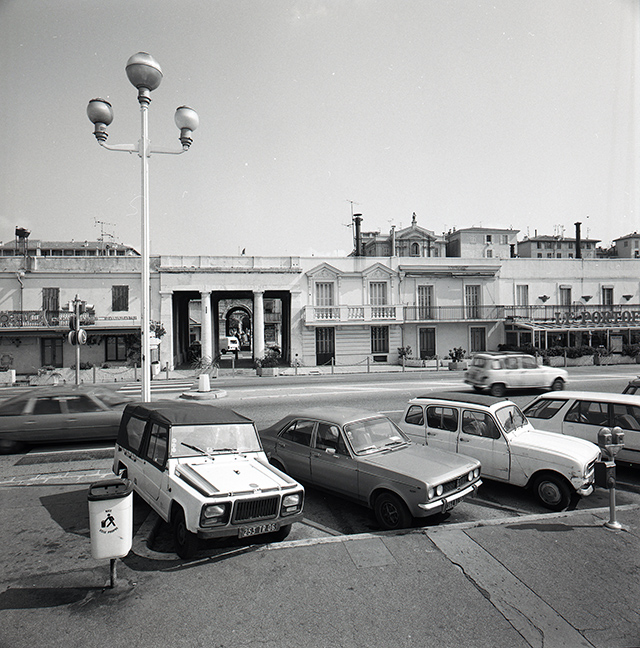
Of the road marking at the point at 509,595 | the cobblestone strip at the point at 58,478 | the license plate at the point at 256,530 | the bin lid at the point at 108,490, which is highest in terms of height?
the bin lid at the point at 108,490

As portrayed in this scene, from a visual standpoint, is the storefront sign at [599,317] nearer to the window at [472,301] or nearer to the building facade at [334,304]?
the building facade at [334,304]

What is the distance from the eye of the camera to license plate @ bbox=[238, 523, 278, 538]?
534 centimetres

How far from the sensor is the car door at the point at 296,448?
7.56m

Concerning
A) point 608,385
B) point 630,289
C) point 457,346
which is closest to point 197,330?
point 457,346

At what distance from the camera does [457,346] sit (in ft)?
119

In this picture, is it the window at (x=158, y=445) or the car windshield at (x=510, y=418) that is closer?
the window at (x=158, y=445)

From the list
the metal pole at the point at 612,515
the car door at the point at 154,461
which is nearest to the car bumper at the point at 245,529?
the car door at the point at 154,461

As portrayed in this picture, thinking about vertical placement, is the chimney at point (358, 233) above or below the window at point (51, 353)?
above

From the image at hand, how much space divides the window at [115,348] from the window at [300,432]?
2663 centimetres

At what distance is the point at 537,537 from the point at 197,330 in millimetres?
66466

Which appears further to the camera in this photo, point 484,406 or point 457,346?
point 457,346

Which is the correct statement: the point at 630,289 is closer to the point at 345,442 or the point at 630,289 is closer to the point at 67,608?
the point at 345,442

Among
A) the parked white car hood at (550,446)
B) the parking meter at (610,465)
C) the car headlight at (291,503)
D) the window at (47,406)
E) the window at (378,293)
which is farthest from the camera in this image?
the window at (378,293)

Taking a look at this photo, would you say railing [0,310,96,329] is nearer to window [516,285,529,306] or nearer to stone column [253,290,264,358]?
stone column [253,290,264,358]
